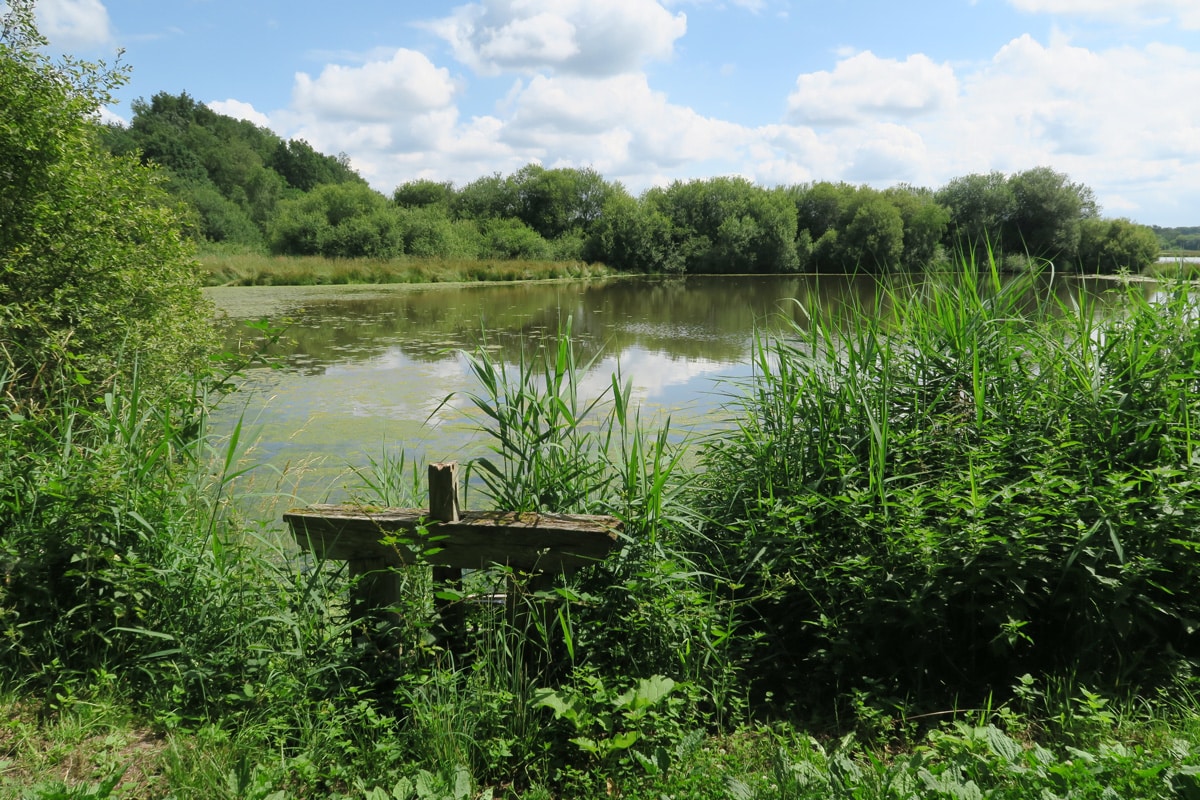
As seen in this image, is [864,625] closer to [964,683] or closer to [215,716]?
[964,683]

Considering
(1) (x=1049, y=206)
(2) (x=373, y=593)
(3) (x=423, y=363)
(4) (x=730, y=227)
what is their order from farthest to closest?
(4) (x=730, y=227), (1) (x=1049, y=206), (3) (x=423, y=363), (2) (x=373, y=593)

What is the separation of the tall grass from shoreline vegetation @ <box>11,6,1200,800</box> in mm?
19

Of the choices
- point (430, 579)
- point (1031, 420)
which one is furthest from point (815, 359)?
point (430, 579)

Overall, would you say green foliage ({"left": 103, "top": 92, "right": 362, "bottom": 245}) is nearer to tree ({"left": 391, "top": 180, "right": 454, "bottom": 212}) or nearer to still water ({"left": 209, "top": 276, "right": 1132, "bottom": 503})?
tree ({"left": 391, "top": 180, "right": 454, "bottom": 212})

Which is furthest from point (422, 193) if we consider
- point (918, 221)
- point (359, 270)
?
point (918, 221)

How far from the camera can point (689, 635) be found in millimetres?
2914

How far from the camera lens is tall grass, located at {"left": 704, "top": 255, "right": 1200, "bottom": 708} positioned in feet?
9.29

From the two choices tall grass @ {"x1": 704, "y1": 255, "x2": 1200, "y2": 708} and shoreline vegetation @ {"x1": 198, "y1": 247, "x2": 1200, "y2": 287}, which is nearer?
tall grass @ {"x1": 704, "y1": 255, "x2": 1200, "y2": 708}

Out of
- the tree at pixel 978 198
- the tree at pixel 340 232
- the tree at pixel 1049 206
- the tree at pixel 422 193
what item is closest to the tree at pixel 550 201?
the tree at pixel 422 193

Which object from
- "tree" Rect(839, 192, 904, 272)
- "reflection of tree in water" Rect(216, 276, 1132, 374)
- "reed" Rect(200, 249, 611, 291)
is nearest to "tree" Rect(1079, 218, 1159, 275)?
"tree" Rect(839, 192, 904, 272)

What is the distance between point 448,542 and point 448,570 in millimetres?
197

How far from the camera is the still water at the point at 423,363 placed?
637 cm

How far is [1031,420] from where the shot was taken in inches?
140

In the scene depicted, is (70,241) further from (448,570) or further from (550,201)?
(550,201)
